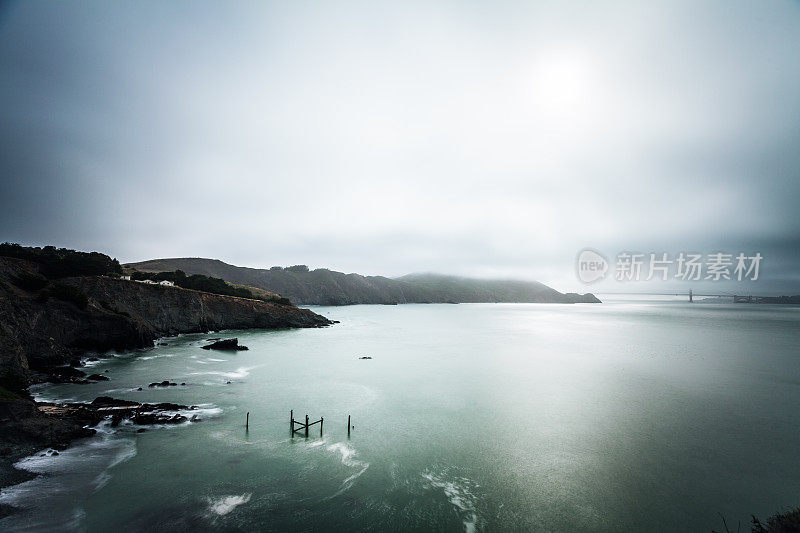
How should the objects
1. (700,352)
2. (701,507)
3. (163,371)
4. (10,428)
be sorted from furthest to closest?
(700,352) → (163,371) → (10,428) → (701,507)

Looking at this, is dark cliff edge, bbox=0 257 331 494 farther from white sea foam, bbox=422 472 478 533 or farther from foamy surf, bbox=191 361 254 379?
white sea foam, bbox=422 472 478 533

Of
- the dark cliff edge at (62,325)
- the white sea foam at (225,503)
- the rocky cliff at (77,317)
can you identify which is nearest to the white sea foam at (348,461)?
the white sea foam at (225,503)

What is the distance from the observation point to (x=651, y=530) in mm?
14414

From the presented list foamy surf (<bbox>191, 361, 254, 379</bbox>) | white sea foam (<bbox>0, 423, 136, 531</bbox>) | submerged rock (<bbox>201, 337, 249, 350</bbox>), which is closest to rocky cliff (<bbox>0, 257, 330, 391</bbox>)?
submerged rock (<bbox>201, 337, 249, 350</bbox>)

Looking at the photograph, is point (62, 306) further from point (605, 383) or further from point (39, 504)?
point (605, 383)

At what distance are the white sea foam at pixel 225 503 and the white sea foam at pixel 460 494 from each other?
923 centimetres

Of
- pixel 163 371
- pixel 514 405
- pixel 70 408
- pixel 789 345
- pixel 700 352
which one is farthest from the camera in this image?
pixel 789 345

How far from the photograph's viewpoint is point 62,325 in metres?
41.6

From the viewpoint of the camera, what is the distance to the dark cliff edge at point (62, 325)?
19.7m

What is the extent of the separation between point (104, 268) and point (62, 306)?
28.5 meters

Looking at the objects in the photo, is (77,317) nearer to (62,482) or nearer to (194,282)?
(62,482)

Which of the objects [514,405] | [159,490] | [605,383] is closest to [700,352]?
[605,383]

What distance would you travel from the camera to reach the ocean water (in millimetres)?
15039

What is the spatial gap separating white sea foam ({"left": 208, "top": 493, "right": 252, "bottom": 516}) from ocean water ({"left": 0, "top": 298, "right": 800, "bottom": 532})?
0.30ft
